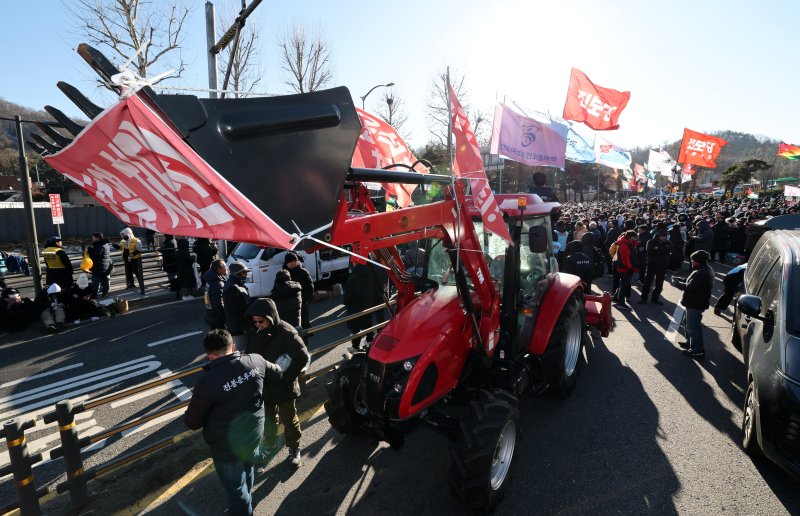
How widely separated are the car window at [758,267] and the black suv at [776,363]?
0.88 ft

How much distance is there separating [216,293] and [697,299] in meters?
7.61

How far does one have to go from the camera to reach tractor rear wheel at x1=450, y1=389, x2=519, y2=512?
3.41m

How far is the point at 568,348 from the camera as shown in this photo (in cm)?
586

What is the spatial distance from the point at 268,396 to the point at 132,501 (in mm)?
1423

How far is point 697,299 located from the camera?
672cm

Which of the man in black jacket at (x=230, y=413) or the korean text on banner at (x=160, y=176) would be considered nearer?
the korean text on banner at (x=160, y=176)

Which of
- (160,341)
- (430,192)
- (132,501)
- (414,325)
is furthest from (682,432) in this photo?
(160,341)

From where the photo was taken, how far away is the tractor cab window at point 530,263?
16.1 ft

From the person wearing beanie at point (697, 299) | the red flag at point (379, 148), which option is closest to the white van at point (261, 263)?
the red flag at point (379, 148)

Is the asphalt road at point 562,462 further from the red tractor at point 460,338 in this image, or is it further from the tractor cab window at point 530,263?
the tractor cab window at point 530,263

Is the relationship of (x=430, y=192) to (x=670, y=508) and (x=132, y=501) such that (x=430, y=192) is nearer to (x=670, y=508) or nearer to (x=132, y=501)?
(x=670, y=508)

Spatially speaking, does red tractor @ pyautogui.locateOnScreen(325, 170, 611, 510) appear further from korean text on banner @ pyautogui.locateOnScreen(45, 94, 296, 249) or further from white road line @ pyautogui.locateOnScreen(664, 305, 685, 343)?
white road line @ pyautogui.locateOnScreen(664, 305, 685, 343)

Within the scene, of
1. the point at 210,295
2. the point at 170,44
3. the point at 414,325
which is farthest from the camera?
the point at 170,44

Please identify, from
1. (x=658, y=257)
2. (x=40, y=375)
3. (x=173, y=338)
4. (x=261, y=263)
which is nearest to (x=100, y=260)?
(x=261, y=263)
